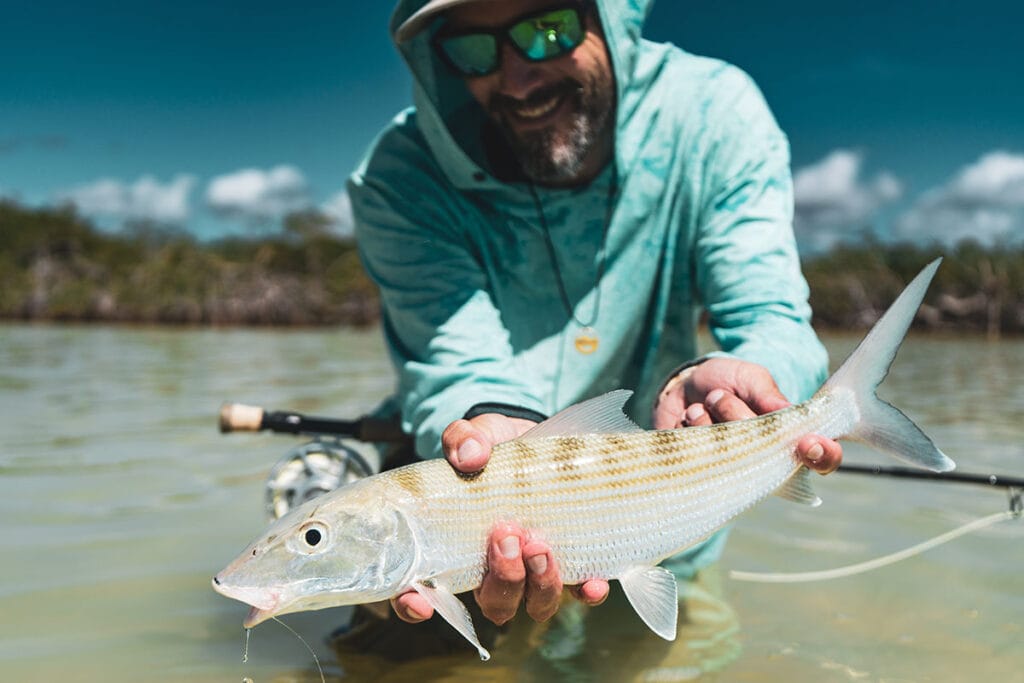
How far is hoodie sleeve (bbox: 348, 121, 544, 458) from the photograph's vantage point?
2.85 meters

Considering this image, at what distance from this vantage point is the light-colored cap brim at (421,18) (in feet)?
8.67

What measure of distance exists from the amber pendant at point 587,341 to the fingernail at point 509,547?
4.66 feet

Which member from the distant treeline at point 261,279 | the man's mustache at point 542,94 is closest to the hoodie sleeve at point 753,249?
the man's mustache at point 542,94

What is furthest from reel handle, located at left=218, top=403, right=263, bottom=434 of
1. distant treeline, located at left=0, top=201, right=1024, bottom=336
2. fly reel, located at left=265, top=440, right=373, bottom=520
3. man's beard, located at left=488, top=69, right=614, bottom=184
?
distant treeline, located at left=0, top=201, right=1024, bottom=336

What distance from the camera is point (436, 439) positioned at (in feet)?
8.38

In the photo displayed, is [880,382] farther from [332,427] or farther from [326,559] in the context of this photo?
[332,427]

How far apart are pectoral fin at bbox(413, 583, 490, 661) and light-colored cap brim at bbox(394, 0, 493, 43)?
1770 mm

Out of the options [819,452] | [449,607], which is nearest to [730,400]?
[819,452]

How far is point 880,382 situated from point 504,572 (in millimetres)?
956

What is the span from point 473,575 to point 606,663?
3.95 feet

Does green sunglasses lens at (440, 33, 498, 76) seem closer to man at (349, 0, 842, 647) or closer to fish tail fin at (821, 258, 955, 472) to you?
man at (349, 0, 842, 647)

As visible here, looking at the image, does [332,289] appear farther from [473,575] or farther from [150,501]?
[473,575]

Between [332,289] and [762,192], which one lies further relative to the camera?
[332,289]

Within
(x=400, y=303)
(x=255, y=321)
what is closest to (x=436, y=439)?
(x=400, y=303)
